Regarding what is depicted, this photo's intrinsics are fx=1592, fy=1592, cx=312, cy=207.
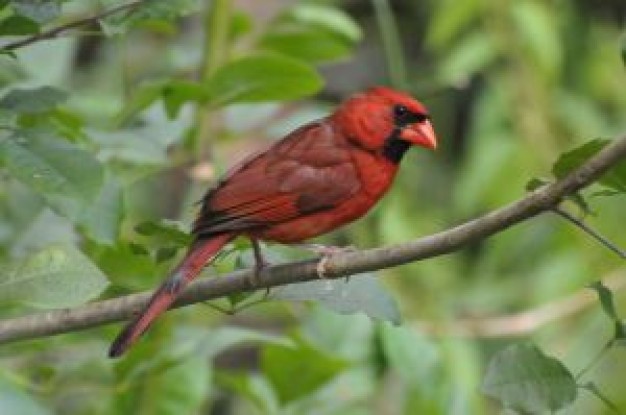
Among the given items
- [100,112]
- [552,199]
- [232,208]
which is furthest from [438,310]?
[552,199]

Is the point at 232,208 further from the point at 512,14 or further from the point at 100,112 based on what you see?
the point at 512,14

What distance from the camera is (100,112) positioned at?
11.9ft

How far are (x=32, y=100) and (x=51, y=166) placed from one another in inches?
5.9

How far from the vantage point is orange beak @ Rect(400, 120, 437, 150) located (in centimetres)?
299

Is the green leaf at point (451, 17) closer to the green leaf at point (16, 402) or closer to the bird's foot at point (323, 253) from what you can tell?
the bird's foot at point (323, 253)

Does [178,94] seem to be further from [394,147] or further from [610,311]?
[610,311]

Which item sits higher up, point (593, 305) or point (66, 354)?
point (66, 354)

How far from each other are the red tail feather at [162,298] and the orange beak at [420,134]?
0.59 meters

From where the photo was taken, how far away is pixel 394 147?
3016 mm

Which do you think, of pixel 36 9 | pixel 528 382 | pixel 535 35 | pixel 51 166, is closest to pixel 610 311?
pixel 528 382

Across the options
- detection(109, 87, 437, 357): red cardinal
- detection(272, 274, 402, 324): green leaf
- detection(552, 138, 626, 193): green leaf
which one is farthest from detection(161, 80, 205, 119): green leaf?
detection(552, 138, 626, 193): green leaf

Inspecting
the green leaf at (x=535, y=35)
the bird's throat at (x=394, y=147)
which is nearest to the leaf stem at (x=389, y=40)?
the bird's throat at (x=394, y=147)

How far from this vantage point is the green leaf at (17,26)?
7.63 feet

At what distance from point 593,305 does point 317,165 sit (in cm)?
156
